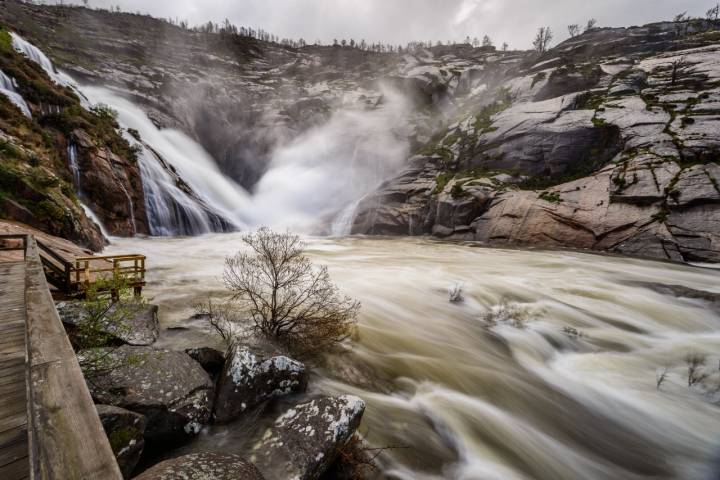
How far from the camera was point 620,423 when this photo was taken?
578cm

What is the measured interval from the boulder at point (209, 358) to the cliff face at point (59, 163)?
13.1 meters

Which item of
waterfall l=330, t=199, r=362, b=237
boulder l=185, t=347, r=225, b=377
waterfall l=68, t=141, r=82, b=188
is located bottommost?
boulder l=185, t=347, r=225, b=377

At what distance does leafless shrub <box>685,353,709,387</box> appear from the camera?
6.65 metres

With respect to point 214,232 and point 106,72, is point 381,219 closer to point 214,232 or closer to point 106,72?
point 214,232

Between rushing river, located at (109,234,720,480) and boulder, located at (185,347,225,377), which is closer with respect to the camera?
rushing river, located at (109,234,720,480)

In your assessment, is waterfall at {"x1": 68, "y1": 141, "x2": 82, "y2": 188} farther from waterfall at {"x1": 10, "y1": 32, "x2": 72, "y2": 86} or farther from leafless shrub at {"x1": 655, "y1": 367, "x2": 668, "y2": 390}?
leafless shrub at {"x1": 655, "y1": 367, "x2": 668, "y2": 390}

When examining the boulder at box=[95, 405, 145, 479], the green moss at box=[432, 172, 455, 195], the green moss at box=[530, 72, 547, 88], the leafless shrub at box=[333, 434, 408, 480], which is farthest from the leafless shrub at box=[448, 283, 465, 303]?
the green moss at box=[530, 72, 547, 88]

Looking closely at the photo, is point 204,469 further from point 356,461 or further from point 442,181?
point 442,181

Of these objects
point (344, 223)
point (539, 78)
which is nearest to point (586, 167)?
point (539, 78)

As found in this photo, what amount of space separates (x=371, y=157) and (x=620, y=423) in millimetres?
40155

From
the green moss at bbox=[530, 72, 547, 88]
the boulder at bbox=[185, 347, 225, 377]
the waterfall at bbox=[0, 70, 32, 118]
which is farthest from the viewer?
the green moss at bbox=[530, 72, 547, 88]

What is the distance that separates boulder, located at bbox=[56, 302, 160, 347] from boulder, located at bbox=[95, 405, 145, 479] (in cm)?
215

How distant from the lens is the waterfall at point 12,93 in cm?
1884

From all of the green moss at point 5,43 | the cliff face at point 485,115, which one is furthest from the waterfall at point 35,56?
the cliff face at point 485,115
